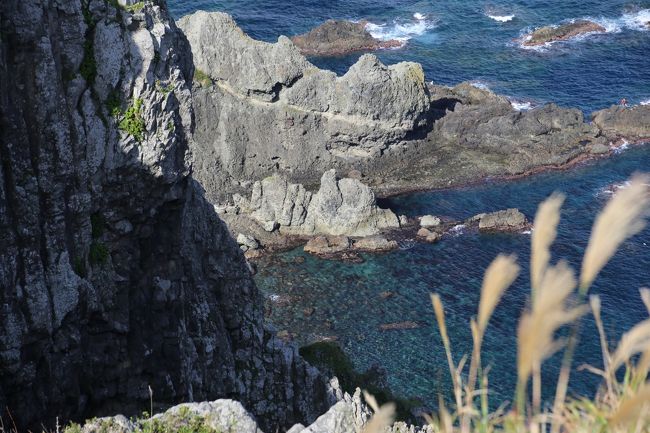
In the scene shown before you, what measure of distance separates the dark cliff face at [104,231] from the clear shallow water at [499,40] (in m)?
62.8

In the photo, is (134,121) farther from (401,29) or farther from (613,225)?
Answer: (401,29)

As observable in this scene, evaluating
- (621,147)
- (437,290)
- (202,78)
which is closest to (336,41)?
(202,78)

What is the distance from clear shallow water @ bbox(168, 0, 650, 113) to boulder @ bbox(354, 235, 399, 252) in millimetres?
30491

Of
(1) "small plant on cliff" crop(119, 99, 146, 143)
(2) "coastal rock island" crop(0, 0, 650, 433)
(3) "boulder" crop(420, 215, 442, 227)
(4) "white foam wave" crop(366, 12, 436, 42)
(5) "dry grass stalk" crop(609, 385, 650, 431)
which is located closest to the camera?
(5) "dry grass stalk" crop(609, 385, 650, 431)

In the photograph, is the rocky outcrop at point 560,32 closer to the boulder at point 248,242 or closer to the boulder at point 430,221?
the boulder at point 430,221

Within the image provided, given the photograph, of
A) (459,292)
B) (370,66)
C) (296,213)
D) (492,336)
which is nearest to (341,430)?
(492,336)

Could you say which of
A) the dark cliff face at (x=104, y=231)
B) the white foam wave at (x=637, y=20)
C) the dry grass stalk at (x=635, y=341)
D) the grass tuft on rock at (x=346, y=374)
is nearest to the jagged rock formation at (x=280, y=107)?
the grass tuft on rock at (x=346, y=374)

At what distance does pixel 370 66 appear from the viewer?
7025 centimetres

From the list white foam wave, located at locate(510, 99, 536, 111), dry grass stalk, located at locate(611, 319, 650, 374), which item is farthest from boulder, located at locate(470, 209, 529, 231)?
dry grass stalk, located at locate(611, 319, 650, 374)

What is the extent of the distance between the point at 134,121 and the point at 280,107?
158ft

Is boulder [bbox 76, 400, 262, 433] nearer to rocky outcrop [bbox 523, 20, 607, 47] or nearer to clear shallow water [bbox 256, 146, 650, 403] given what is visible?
clear shallow water [bbox 256, 146, 650, 403]

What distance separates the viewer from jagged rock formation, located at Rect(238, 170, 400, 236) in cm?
6256

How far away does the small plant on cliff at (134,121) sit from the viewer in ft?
76.3

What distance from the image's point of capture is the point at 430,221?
207 ft
